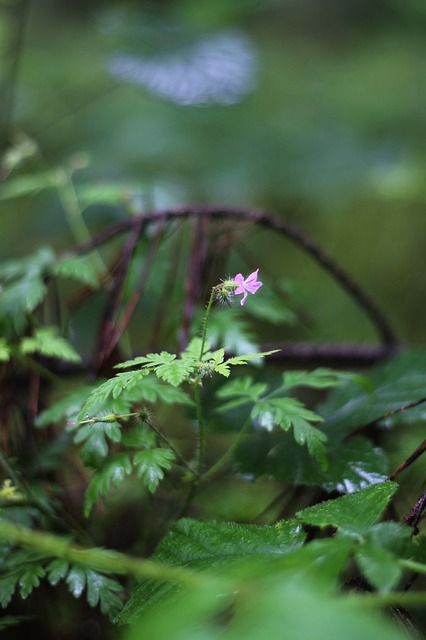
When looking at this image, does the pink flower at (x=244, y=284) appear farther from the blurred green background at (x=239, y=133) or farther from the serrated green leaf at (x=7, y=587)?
the blurred green background at (x=239, y=133)

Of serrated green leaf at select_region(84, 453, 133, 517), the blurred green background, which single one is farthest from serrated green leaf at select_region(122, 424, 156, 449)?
the blurred green background

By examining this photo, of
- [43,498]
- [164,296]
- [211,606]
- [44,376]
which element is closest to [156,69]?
[164,296]

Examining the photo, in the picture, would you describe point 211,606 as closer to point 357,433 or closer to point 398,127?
point 357,433

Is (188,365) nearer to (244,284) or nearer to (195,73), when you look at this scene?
(244,284)

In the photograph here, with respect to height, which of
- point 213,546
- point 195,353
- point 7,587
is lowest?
point 7,587

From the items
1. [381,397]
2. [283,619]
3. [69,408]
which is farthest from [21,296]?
[283,619]
